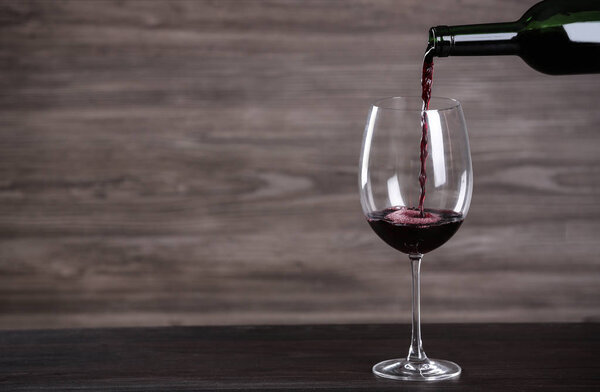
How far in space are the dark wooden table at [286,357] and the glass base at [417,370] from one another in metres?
0.01

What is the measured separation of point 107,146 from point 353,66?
0.56 m

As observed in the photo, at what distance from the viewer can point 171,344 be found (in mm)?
899

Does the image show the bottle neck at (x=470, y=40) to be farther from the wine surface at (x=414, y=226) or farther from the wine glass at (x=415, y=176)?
the wine surface at (x=414, y=226)

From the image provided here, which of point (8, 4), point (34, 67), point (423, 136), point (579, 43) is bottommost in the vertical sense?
point (423, 136)

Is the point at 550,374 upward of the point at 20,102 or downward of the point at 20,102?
downward

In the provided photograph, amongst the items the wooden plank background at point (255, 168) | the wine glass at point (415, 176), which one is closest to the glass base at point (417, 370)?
the wine glass at point (415, 176)

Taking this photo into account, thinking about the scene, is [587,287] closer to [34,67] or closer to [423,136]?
[423,136]

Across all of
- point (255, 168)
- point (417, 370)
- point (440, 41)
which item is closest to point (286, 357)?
point (417, 370)

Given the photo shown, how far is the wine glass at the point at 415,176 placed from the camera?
0.79m

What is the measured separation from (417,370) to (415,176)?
0.19 metres

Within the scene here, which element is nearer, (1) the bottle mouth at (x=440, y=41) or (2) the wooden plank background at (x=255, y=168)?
(1) the bottle mouth at (x=440, y=41)

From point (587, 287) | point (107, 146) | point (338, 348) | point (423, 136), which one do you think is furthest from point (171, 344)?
point (587, 287)

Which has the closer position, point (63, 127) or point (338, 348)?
point (338, 348)

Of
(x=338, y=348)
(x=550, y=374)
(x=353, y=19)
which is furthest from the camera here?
(x=353, y=19)
